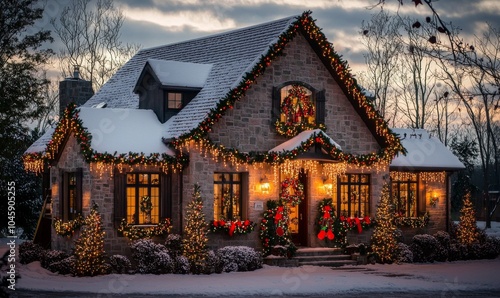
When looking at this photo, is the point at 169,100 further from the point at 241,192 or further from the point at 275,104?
the point at 241,192

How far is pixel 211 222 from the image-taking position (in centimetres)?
2536

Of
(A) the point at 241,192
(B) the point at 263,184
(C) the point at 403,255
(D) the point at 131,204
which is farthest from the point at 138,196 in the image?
(C) the point at 403,255

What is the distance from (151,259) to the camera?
77.6ft

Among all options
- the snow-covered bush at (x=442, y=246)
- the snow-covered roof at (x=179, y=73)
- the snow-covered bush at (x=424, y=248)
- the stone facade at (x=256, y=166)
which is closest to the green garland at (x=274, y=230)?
the stone facade at (x=256, y=166)

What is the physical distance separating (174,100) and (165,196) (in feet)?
11.4

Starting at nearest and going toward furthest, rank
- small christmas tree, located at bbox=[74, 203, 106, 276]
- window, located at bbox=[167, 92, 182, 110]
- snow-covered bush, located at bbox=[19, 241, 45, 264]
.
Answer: small christmas tree, located at bbox=[74, 203, 106, 276], snow-covered bush, located at bbox=[19, 241, 45, 264], window, located at bbox=[167, 92, 182, 110]

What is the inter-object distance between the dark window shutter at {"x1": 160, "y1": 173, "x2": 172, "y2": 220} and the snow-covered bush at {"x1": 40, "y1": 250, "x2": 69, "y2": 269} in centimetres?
309

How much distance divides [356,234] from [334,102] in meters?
4.32

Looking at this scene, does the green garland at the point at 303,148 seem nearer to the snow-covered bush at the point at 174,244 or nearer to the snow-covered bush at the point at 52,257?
the snow-covered bush at the point at 174,244

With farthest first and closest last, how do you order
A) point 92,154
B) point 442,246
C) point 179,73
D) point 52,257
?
point 442,246 → point 179,73 → point 52,257 → point 92,154

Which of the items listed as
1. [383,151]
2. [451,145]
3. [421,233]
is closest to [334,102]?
[383,151]

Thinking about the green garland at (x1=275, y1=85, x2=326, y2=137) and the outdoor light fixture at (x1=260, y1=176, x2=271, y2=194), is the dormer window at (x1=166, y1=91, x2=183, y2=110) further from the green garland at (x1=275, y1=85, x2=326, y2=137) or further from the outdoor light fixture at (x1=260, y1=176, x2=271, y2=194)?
the outdoor light fixture at (x1=260, y1=176, x2=271, y2=194)

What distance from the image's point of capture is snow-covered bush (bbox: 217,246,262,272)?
24.2m

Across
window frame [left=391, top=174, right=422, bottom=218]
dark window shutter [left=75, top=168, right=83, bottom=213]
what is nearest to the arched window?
window frame [left=391, top=174, right=422, bottom=218]
